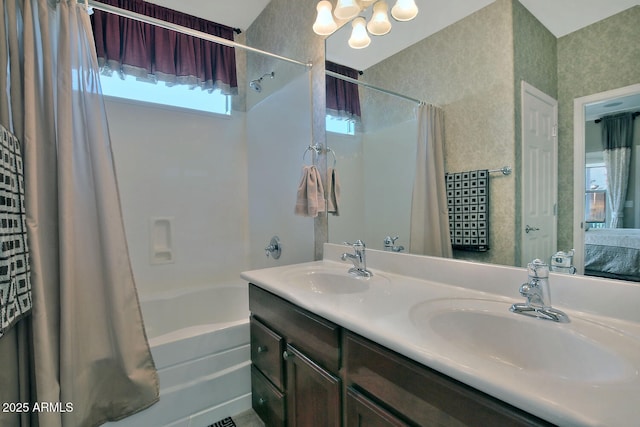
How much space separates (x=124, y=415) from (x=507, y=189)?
183cm

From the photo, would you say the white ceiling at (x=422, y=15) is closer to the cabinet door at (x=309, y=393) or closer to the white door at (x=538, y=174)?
the white door at (x=538, y=174)

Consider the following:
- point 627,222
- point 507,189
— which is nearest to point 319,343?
point 507,189

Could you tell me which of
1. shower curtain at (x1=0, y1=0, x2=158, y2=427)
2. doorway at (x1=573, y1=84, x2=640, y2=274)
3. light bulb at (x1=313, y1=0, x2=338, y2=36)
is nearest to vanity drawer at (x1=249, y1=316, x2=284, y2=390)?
shower curtain at (x1=0, y1=0, x2=158, y2=427)

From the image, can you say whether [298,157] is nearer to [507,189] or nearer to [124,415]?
[507,189]

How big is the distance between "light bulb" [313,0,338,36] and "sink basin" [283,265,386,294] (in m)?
1.32

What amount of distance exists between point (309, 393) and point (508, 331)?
68 centimetres

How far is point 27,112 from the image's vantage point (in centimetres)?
104

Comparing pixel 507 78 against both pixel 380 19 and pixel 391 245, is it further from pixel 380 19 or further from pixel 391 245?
pixel 391 245

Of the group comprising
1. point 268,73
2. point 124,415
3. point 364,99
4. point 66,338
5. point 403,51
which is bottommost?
point 124,415

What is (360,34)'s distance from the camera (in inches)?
59.9

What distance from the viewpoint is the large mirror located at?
0.86 meters

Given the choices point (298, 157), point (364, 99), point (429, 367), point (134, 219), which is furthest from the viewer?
point (134, 219)

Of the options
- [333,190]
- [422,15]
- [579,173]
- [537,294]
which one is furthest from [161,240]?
[579,173]

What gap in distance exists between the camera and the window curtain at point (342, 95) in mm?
1611
